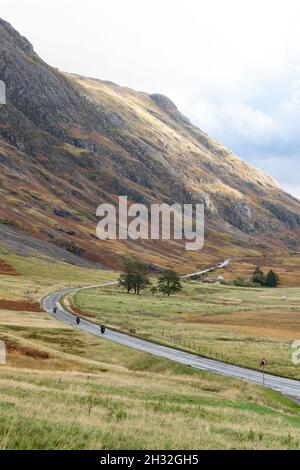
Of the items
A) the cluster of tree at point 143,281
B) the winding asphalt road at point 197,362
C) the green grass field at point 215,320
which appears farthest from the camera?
the cluster of tree at point 143,281

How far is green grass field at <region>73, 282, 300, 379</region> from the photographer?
70.6 m

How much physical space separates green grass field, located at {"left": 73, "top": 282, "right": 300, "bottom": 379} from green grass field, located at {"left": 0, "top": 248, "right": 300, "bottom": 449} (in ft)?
46.1

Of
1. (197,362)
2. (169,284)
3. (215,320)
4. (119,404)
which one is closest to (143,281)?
(169,284)

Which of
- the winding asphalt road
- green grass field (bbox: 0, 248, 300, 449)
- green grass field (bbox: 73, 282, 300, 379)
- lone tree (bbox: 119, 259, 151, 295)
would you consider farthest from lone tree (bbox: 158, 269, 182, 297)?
green grass field (bbox: 0, 248, 300, 449)

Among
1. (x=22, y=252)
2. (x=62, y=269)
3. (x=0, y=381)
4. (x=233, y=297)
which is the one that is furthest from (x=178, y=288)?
(x=0, y=381)

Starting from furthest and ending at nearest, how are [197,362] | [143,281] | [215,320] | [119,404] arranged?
[143,281] → [215,320] → [197,362] → [119,404]

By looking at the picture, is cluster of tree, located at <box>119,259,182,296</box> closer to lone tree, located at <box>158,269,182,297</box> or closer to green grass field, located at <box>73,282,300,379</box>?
lone tree, located at <box>158,269,182,297</box>

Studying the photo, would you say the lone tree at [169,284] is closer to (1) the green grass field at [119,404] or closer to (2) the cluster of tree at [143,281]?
(2) the cluster of tree at [143,281]

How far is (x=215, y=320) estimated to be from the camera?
109 m

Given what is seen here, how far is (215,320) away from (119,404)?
8558 centimetres

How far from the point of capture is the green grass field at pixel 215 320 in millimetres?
70562

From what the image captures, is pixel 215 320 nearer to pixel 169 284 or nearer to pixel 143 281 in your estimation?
pixel 169 284

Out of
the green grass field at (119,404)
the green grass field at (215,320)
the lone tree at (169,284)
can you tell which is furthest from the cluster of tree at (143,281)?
the green grass field at (119,404)

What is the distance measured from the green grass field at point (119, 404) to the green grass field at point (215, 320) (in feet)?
46.1
